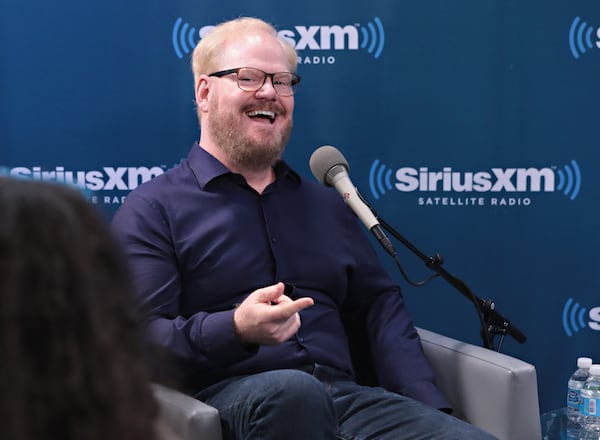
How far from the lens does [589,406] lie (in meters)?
2.51

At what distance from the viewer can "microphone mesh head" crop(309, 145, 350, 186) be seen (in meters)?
2.40

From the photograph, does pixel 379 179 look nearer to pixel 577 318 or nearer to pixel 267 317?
pixel 577 318

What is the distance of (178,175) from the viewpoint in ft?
7.84

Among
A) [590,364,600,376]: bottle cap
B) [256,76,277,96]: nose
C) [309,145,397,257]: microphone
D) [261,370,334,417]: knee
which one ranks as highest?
[256,76,277,96]: nose

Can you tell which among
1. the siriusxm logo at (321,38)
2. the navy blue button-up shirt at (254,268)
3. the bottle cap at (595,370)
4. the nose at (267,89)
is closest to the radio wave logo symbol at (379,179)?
the siriusxm logo at (321,38)

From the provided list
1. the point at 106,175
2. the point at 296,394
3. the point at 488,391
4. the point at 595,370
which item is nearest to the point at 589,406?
the point at 595,370

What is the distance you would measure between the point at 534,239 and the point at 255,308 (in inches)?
59.7

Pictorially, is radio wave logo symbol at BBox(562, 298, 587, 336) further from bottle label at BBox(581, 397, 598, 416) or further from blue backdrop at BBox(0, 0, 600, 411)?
bottle label at BBox(581, 397, 598, 416)

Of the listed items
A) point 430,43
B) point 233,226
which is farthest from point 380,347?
point 430,43

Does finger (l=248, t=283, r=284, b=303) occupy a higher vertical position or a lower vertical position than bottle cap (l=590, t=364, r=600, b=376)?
higher

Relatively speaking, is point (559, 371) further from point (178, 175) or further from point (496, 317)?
point (178, 175)

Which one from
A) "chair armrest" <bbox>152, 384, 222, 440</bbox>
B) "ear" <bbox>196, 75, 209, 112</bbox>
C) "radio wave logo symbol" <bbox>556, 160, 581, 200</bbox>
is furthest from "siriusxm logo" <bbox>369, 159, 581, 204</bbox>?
"chair armrest" <bbox>152, 384, 222, 440</bbox>

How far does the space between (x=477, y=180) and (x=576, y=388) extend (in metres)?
0.81

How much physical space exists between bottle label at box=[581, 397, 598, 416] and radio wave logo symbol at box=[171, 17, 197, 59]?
1.81 meters
